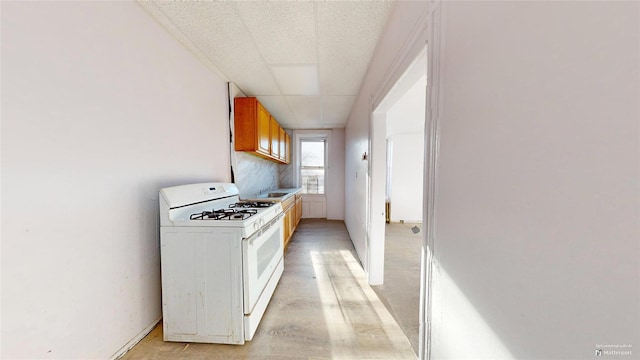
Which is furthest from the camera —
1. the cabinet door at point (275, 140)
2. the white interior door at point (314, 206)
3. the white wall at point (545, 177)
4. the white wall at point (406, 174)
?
the white interior door at point (314, 206)

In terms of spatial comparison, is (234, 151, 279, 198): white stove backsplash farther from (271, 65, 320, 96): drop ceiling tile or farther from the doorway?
the doorway

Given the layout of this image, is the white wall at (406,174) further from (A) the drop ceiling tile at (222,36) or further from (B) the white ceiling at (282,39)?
(A) the drop ceiling tile at (222,36)

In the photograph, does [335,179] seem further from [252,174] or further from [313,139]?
[252,174]

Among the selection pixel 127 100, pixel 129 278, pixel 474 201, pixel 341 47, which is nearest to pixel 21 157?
pixel 127 100

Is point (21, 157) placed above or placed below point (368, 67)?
below

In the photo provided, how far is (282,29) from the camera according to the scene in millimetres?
1608

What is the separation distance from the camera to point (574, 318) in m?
0.42

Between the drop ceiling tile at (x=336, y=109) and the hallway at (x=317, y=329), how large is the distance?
243 cm

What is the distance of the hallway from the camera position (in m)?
1.34

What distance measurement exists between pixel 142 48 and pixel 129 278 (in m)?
1.60

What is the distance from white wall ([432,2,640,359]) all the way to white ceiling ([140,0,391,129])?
0.99 m

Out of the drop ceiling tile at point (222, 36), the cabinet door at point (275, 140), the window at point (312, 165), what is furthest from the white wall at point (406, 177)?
the drop ceiling tile at point (222, 36)

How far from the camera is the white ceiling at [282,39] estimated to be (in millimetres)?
1409

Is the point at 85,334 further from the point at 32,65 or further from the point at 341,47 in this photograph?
the point at 341,47
